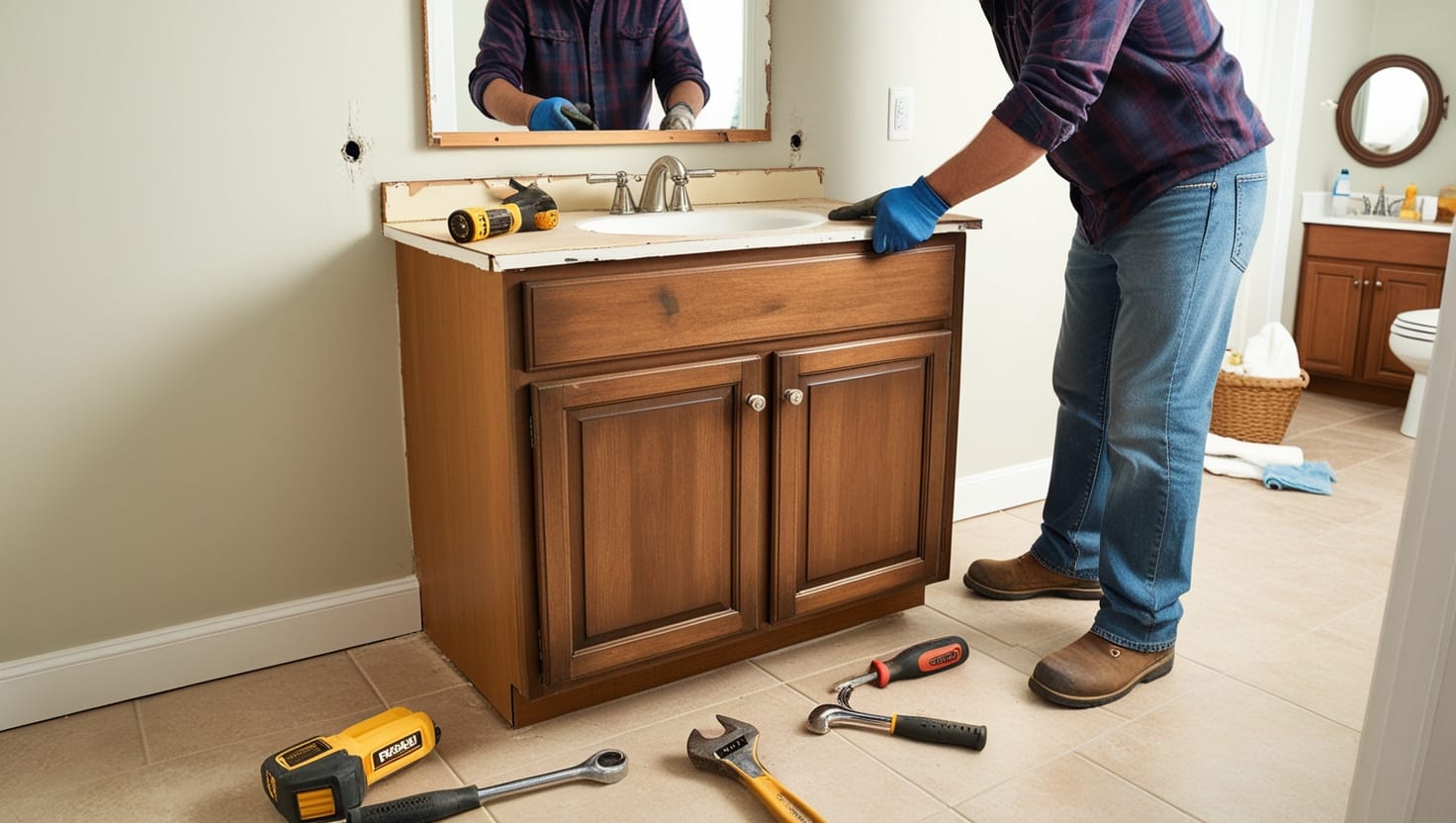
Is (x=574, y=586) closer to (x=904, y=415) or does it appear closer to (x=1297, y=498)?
(x=904, y=415)

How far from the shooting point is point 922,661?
2080mm

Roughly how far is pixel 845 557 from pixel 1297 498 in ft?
5.34

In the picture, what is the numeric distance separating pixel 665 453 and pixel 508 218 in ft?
1.51

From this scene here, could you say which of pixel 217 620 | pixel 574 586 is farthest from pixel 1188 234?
pixel 217 620

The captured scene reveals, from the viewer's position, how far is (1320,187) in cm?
449

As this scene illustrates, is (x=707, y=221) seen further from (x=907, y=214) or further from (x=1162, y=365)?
(x=1162, y=365)

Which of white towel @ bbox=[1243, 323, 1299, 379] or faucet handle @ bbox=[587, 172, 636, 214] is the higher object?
faucet handle @ bbox=[587, 172, 636, 214]

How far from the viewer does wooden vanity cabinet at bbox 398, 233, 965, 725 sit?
177 cm

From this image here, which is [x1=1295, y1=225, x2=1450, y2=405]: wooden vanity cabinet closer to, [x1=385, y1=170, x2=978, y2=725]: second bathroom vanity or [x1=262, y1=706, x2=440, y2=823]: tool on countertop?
[x1=385, y1=170, x2=978, y2=725]: second bathroom vanity

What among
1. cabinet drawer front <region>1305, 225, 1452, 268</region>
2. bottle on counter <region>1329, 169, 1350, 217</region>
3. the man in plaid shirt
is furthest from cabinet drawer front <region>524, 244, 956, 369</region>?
bottle on counter <region>1329, 169, 1350, 217</region>

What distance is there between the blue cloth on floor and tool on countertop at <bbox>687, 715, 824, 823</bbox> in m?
2.02

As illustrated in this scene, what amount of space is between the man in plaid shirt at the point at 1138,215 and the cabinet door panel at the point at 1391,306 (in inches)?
96.2

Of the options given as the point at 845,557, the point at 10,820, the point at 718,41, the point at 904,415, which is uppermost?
the point at 718,41

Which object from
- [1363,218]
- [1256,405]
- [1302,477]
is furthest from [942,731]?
[1363,218]
